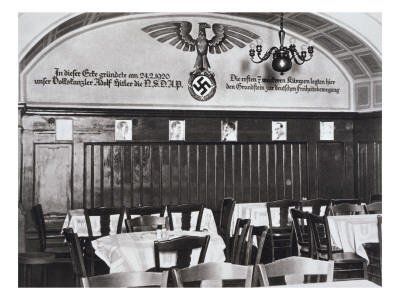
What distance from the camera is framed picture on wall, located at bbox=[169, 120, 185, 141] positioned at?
356 inches

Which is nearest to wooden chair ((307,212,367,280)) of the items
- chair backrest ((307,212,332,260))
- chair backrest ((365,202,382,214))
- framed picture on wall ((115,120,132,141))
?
chair backrest ((307,212,332,260))

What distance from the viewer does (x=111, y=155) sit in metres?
8.83

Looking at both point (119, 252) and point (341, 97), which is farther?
point (341, 97)

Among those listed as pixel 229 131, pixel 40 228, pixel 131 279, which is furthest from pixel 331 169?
pixel 131 279

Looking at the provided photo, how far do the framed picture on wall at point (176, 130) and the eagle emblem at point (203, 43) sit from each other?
1.87ft

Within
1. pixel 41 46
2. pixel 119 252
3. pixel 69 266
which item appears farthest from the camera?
pixel 41 46

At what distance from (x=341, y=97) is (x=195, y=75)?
290 centimetres

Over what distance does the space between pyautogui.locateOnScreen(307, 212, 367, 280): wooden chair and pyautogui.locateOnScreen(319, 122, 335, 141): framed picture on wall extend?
3.76 m

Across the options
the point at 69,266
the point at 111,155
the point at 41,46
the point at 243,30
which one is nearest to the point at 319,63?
the point at 243,30

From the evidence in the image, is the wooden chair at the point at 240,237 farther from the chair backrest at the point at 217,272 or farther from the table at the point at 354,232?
the chair backrest at the point at 217,272

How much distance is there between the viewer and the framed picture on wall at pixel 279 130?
31.1 ft

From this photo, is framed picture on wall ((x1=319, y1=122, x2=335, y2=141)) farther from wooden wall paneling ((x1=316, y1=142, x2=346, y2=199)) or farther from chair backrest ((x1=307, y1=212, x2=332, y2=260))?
chair backrest ((x1=307, y1=212, x2=332, y2=260))
